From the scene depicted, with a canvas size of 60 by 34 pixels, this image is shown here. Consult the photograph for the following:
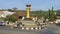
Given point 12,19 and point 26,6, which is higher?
point 26,6

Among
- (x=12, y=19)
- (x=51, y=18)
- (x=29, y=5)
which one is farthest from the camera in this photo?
(x=51, y=18)

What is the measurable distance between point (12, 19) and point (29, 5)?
396 inches

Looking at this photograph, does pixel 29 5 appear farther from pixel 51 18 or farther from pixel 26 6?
pixel 51 18

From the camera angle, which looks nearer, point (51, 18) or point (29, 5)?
point (29, 5)

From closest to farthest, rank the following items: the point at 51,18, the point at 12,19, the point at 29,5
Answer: the point at 29,5
the point at 12,19
the point at 51,18

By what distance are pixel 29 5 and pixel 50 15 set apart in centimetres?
2107

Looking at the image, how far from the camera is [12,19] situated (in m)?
46.6

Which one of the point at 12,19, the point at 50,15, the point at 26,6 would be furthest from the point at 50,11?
the point at 26,6

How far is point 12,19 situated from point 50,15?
50.3 feet

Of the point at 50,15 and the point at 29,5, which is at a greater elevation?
the point at 29,5

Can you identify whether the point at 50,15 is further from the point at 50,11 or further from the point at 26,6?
the point at 26,6

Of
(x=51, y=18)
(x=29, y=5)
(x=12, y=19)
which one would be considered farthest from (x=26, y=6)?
(x=51, y=18)

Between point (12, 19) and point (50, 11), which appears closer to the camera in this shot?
point (12, 19)

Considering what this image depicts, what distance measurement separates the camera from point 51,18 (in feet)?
185
